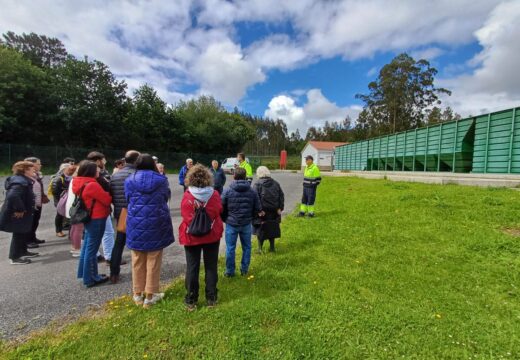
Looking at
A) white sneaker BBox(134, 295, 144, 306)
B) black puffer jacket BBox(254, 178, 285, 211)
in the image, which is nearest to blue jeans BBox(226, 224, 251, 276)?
black puffer jacket BBox(254, 178, 285, 211)

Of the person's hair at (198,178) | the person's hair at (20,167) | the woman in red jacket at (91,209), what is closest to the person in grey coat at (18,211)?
the person's hair at (20,167)

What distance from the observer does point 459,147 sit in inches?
543

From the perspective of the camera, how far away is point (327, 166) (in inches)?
2188

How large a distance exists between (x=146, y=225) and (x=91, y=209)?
1201 mm

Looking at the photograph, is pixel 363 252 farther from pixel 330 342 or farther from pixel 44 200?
pixel 44 200

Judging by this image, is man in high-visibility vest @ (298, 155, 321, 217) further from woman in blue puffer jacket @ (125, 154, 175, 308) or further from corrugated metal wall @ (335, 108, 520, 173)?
corrugated metal wall @ (335, 108, 520, 173)

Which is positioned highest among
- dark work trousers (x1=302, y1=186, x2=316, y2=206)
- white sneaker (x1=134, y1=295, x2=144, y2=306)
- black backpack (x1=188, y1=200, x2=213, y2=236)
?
black backpack (x1=188, y1=200, x2=213, y2=236)

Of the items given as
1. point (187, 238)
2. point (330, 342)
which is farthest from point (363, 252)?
point (187, 238)

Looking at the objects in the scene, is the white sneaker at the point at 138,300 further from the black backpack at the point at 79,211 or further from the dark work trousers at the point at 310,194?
the dark work trousers at the point at 310,194

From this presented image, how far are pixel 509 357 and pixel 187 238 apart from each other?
337cm

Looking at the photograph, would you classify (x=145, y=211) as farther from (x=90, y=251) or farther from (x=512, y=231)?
(x=512, y=231)

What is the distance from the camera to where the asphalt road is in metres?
3.12

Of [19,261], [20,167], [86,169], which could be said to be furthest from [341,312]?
[20,167]

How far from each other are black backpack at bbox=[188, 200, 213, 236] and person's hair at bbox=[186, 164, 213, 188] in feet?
0.73
